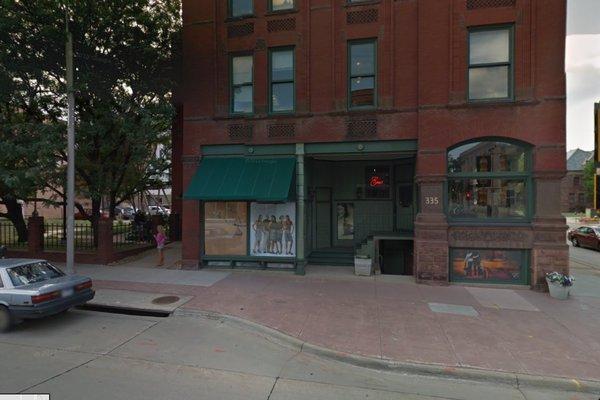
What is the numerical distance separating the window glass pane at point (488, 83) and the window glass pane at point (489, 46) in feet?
0.93

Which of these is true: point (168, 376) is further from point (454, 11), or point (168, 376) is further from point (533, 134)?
point (454, 11)

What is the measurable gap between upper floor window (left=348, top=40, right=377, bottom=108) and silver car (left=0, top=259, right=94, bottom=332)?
927cm

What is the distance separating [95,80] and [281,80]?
274 inches

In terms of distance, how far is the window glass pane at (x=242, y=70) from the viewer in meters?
12.2

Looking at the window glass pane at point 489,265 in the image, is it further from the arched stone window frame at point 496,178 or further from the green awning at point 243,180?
the green awning at point 243,180

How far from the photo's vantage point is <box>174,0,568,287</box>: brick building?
10.0 m

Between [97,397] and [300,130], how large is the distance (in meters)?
9.16

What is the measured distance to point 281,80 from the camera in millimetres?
11922

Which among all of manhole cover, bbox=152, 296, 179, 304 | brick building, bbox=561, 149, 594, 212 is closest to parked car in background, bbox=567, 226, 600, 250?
manhole cover, bbox=152, 296, 179, 304

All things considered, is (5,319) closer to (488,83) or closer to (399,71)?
(399,71)

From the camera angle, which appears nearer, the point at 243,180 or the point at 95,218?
the point at 243,180

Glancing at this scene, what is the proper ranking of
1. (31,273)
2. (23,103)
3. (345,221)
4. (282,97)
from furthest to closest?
(345,221) < (23,103) < (282,97) < (31,273)

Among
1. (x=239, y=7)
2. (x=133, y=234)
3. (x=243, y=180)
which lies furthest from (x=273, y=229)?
(x=133, y=234)

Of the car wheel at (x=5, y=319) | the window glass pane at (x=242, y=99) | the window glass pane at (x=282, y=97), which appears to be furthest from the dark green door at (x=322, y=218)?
the car wheel at (x=5, y=319)
